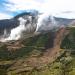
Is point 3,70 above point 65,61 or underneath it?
underneath

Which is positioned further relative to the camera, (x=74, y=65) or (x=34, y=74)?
(x=74, y=65)

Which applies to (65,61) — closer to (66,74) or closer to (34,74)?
(66,74)

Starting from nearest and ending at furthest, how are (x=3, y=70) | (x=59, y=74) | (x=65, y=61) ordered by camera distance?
(x=59, y=74), (x=65, y=61), (x=3, y=70)

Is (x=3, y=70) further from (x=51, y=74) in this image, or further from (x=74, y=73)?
(x=74, y=73)

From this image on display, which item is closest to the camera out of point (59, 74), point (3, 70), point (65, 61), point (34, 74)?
point (59, 74)

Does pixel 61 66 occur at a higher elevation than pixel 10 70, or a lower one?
higher

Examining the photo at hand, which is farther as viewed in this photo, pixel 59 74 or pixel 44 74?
pixel 44 74

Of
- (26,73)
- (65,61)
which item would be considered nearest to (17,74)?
(26,73)

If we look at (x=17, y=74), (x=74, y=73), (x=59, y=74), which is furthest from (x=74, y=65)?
(x=59, y=74)

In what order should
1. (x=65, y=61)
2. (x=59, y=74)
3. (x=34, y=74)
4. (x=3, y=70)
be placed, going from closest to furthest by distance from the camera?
(x=59, y=74), (x=65, y=61), (x=34, y=74), (x=3, y=70)
